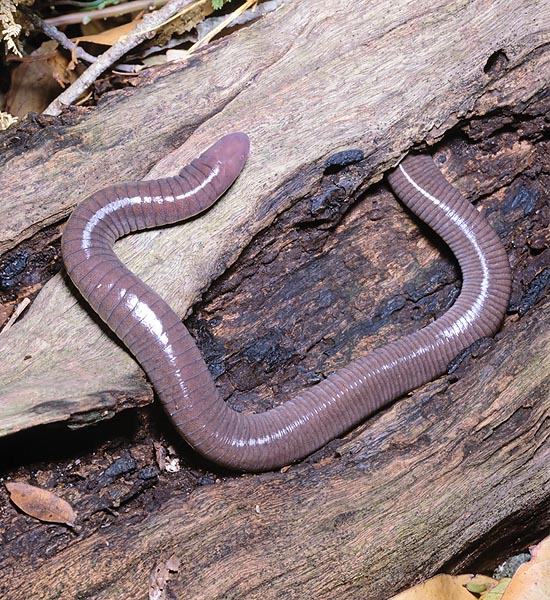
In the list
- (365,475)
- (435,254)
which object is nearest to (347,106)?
(435,254)

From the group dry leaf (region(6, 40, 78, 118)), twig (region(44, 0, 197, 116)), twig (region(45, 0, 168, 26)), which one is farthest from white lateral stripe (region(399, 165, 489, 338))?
dry leaf (region(6, 40, 78, 118))

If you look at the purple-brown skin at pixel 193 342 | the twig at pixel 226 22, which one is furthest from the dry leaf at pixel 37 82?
the purple-brown skin at pixel 193 342

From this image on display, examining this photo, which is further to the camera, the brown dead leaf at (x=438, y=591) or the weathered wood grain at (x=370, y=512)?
the brown dead leaf at (x=438, y=591)

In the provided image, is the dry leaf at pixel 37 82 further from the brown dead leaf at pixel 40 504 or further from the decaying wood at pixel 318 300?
the brown dead leaf at pixel 40 504

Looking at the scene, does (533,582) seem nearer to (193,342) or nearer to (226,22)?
(193,342)

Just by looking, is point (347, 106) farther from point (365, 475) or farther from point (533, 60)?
point (365, 475)

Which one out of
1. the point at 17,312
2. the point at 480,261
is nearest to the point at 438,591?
the point at 480,261

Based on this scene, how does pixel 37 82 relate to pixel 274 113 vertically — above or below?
above
